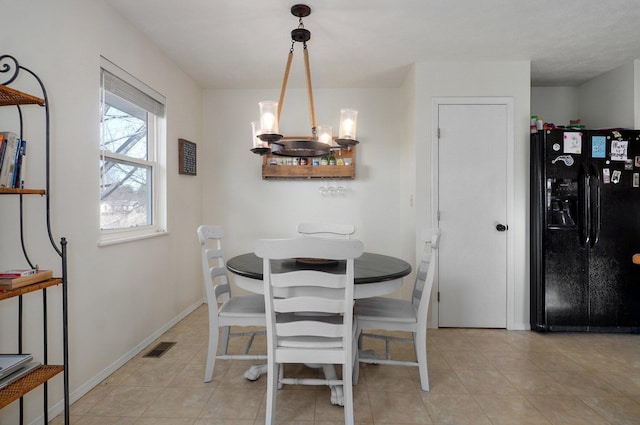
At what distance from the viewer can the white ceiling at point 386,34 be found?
2.41m

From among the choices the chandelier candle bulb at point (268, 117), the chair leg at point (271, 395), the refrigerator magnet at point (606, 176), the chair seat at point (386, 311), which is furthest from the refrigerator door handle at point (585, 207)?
the chair leg at point (271, 395)

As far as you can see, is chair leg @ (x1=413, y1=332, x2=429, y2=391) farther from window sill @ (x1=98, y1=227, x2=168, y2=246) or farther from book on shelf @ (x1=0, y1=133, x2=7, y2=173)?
book on shelf @ (x1=0, y1=133, x2=7, y2=173)

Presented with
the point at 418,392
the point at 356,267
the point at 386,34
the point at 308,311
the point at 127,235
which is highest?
the point at 386,34

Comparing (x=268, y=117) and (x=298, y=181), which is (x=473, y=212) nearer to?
(x=298, y=181)

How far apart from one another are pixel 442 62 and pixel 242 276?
2.72 metres

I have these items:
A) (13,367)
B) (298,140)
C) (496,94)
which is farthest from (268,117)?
(496,94)

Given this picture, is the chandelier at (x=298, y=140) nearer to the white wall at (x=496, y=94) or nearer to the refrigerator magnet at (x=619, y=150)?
the white wall at (x=496, y=94)

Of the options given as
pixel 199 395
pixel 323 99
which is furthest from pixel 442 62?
pixel 199 395

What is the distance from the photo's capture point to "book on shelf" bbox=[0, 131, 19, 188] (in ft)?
4.60

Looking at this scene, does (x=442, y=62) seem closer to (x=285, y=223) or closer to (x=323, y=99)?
(x=323, y=99)

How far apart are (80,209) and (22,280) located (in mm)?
777

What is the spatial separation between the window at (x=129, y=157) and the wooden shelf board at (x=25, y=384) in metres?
0.99

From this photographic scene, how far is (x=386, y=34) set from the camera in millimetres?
2801

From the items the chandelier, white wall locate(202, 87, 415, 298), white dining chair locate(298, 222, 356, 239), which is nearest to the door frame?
white wall locate(202, 87, 415, 298)
